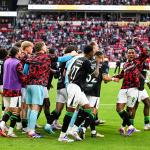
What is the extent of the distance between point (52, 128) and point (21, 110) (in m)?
1.05

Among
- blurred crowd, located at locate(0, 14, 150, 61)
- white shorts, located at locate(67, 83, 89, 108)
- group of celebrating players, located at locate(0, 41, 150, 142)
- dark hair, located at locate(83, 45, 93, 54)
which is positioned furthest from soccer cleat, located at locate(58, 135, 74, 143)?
blurred crowd, located at locate(0, 14, 150, 61)

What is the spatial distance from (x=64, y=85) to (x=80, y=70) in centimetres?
184

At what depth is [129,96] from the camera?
13570mm

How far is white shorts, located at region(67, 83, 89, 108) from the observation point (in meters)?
12.0

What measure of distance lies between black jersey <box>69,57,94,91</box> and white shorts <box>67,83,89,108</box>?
0.12m

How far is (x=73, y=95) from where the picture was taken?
1203 cm

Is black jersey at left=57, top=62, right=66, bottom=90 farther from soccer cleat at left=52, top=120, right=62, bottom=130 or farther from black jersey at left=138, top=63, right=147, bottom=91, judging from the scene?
black jersey at left=138, top=63, right=147, bottom=91

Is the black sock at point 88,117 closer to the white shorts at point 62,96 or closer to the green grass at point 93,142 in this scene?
the green grass at point 93,142

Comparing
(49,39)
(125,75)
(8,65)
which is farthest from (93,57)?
(49,39)

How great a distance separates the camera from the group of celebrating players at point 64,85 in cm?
1213

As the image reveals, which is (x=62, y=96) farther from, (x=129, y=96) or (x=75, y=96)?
(x=75, y=96)

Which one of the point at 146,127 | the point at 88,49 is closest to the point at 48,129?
the point at 88,49

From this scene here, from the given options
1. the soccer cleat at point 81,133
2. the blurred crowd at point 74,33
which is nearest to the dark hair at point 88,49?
the soccer cleat at point 81,133

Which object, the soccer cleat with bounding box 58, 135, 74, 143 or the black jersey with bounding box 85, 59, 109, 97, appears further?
the black jersey with bounding box 85, 59, 109, 97
